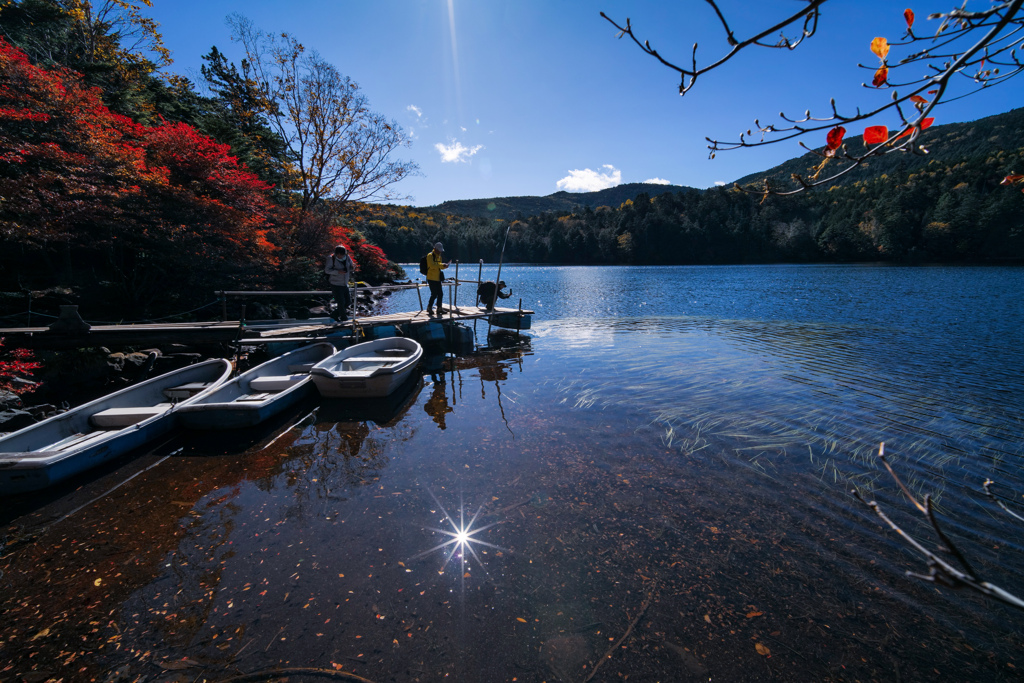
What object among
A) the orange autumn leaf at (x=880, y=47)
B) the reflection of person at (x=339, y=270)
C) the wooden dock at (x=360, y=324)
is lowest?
the wooden dock at (x=360, y=324)

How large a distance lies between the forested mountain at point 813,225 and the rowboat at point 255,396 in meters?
31.2

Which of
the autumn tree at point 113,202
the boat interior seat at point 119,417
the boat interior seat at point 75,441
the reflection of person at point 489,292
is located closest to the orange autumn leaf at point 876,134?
the boat interior seat at point 75,441

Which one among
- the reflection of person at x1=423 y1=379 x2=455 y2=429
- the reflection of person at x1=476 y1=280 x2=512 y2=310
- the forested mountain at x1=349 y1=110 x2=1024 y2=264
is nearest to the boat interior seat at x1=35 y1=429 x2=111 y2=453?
the reflection of person at x1=423 y1=379 x2=455 y2=429

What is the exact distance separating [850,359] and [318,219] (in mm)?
20099

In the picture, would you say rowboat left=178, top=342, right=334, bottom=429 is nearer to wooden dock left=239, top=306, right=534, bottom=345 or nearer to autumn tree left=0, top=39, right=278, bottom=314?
wooden dock left=239, top=306, right=534, bottom=345

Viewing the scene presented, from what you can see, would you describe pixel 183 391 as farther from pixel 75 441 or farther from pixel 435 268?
pixel 435 268

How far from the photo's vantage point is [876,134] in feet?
7.12

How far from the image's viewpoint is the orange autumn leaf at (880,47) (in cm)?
233

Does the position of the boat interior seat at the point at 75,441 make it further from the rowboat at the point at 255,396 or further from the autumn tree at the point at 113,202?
the autumn tree at the point at 113,202

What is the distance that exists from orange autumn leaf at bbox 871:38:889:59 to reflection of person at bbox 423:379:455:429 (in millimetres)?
7619

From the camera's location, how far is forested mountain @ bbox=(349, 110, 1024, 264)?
6481cm

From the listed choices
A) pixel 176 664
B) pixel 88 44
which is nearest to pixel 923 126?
pixel 176 664

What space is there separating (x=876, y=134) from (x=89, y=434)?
977cm

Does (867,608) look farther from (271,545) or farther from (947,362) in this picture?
(947,362)
